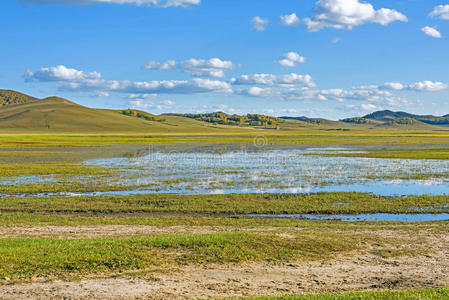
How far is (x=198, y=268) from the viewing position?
13352mm

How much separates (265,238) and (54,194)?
1940 centimetres

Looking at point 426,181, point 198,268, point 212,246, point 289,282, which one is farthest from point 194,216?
point 426,181

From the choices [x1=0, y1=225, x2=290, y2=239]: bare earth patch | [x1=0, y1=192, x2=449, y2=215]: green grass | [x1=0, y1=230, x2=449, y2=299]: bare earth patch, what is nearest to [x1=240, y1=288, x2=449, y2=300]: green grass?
[x1=0, y1=230, x2=449, y2=299]: bare earth patch

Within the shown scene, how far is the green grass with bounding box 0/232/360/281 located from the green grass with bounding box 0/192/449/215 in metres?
8.54

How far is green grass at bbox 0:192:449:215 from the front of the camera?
81.0 ft

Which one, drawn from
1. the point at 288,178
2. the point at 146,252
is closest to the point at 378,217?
the point at 146,252

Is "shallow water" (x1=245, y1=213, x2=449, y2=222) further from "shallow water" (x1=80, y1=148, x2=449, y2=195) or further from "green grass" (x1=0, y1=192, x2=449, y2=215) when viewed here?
"shallow water" (x1=80, y1=148, x2=449, y2=195)

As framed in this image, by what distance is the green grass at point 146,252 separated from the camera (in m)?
12.8

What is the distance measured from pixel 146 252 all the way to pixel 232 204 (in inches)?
Result: 491

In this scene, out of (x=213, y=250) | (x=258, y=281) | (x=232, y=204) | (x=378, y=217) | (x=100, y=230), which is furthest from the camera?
(x=232, y=204)

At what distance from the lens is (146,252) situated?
1417 cm

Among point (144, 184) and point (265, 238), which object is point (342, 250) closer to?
point (265, 238)

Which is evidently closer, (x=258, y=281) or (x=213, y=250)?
(x=258, y=281)

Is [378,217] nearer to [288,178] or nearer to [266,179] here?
[266,179]
